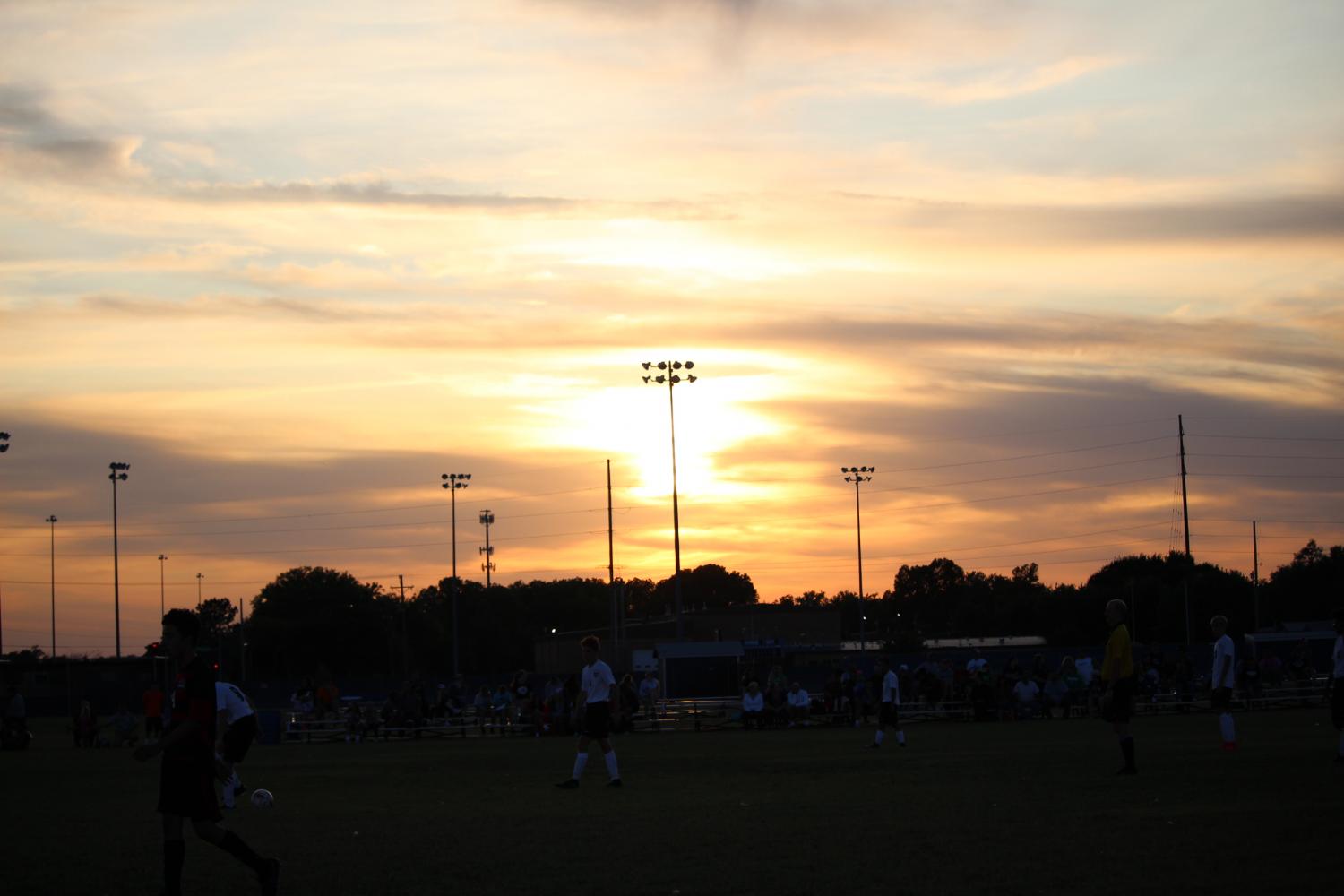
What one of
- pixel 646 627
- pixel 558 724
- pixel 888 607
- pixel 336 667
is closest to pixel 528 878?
pixel 558 724

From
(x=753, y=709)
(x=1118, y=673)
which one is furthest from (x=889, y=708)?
(x=753, y=709)

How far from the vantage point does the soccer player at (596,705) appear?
17906 millimetres

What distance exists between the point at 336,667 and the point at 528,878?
11729cm

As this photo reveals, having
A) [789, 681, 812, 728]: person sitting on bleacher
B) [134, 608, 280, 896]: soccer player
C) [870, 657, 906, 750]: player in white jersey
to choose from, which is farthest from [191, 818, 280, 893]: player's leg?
[789, 681, 812, 728]: person sitting on bleacher

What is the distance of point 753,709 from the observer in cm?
3928

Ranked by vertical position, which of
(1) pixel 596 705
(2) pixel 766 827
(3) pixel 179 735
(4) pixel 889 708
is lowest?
(4) pixel 889 708

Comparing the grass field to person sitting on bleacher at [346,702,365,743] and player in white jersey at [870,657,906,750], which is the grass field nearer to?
player in white jersey at [870,657,906,750]

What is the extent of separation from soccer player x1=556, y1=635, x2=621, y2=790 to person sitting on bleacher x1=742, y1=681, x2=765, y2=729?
21.1 m

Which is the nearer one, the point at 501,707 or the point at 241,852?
the point at 241,852

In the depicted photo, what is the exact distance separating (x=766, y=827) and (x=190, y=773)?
507 centimetres

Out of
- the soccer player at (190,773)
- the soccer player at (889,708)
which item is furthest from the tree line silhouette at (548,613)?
the soccer player at (190,773)

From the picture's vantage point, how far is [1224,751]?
1970 cm

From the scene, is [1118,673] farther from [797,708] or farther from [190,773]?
[797,708]

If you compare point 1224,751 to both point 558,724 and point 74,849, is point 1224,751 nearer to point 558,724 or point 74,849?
point 74,849
